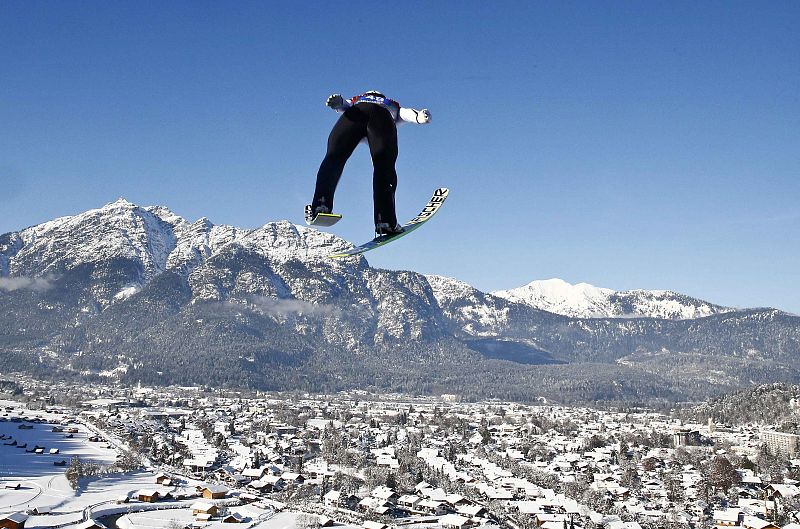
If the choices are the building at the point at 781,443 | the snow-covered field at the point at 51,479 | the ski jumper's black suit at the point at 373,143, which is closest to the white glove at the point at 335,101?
the ski jumper's black suit at the point at 373,143

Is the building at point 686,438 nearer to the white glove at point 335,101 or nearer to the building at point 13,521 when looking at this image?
the building at point 13,521

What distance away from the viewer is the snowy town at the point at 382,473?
159 feet

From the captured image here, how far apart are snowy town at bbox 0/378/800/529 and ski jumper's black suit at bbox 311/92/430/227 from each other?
35.0 metres

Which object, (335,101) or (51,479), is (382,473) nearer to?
(51,479)

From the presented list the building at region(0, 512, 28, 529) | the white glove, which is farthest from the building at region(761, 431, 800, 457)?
the white glove

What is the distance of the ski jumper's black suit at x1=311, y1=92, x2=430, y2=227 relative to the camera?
12.9 m

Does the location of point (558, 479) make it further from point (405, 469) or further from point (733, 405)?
point (733, 405)

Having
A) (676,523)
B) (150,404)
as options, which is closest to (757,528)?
(676,523)

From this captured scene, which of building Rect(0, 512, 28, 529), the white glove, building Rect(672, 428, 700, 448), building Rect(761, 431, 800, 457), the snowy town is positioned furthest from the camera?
building Rect(672, 428, 700, 448)

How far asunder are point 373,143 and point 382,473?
177 ft

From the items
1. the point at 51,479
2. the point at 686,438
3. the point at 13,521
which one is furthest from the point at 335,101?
the point at 686,438

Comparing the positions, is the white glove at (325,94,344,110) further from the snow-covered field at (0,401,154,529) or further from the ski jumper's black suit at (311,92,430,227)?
the snow-covered field at (0,401,154,529)

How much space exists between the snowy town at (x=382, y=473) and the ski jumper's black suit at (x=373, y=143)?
1379 inches

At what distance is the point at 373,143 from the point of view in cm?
1291
